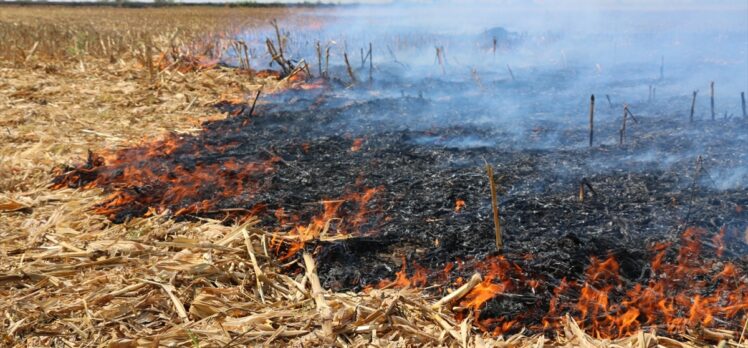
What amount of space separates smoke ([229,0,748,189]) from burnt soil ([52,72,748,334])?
0.22 ft

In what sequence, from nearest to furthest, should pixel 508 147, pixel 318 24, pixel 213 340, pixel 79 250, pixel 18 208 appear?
pixel 213 340 → pixel 79 250 → pixel 18 208 → pixel 508 147 → pixel 318 24

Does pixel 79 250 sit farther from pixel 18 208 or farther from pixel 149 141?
pixel 149 141

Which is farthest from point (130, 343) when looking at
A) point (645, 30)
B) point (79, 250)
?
point (645, 30)

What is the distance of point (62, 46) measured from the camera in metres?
16.5

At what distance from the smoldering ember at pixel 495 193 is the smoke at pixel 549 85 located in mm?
69

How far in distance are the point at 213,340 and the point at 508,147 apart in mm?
4725

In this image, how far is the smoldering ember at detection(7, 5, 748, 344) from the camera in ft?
12.9

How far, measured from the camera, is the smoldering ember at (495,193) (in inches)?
155

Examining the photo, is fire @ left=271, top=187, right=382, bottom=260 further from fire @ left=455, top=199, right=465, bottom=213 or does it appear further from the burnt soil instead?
fire @ left=455, top=199, right=465, bottom=213

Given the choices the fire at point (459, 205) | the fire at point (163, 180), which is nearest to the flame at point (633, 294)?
the fire at point (459, 205)

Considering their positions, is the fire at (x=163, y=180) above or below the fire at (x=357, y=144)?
below

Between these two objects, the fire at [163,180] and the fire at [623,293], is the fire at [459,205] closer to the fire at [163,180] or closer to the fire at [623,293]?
the fire at [623,293]

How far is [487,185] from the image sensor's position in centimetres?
586

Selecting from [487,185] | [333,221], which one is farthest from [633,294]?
[333,221]
